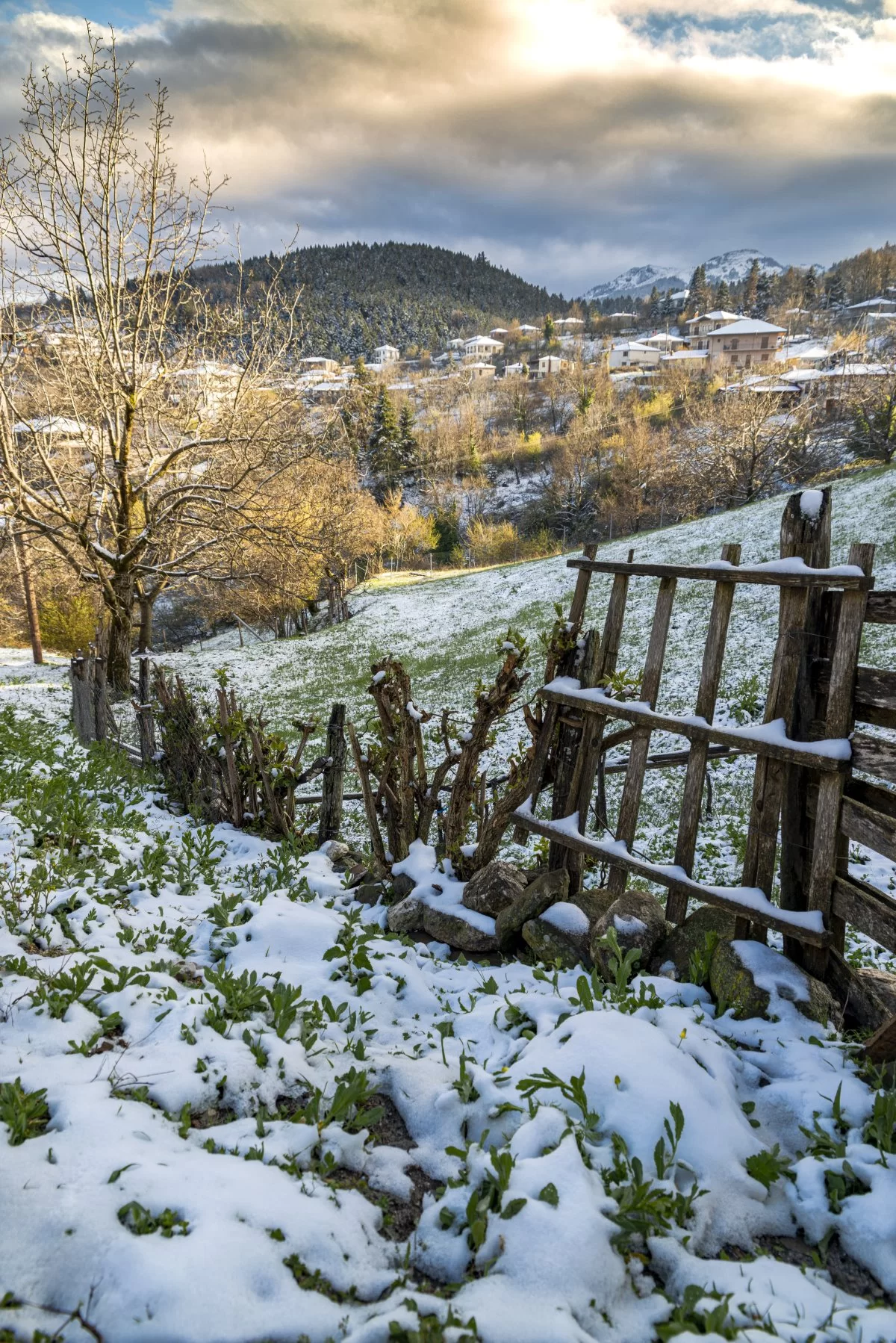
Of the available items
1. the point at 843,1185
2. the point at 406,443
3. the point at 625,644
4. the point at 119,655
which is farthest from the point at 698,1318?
the point at 406,443

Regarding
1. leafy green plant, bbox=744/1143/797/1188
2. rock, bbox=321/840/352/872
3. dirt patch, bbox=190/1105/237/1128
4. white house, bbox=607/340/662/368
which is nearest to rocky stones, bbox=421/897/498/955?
rock, bbox=321/840/352/872

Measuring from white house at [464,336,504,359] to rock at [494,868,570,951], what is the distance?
181862 mm

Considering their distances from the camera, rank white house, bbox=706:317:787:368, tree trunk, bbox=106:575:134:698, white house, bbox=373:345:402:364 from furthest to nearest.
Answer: white house, bbox=373:345:402:364 < white house, bbox=706:317:787:368 < tree trunk, bbox=106:575:134:698

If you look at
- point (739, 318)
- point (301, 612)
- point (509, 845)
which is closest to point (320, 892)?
point (509, 845)

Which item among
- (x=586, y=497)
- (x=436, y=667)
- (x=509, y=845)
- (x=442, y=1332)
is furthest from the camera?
(x=586, y=497)

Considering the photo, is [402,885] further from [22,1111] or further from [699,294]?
[699,294]

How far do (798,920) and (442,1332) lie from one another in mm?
2738

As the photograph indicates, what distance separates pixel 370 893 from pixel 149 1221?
145 inches

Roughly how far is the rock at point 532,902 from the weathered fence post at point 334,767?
253cm

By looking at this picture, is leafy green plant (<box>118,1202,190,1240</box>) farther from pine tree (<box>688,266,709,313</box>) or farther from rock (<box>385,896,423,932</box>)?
pine tree (<box>688,266,709,313</box>)

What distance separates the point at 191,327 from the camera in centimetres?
1468

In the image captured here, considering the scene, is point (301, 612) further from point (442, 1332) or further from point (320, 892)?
point (442, 1332)

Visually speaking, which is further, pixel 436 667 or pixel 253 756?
pixel 436 667

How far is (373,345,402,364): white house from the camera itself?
16550 centimetres
